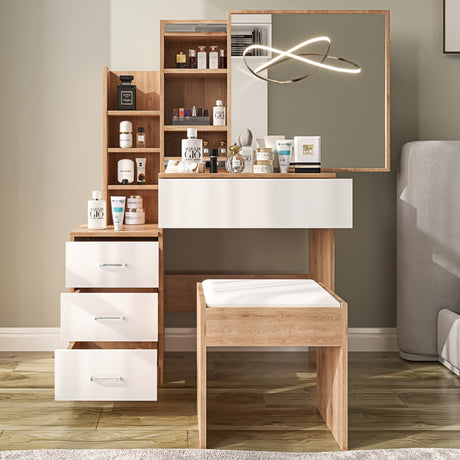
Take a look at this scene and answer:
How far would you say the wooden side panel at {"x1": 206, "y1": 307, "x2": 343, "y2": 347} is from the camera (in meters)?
1.74

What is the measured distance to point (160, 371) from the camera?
244cm

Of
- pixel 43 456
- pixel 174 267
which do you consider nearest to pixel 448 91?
pixel 174 267

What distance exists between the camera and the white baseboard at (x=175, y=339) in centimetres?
290

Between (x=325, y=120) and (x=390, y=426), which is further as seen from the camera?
(x=325, y=120)

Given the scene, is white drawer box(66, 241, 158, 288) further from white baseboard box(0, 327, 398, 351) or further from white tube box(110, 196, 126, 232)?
white baseboard box(0, 327, 398, 351)

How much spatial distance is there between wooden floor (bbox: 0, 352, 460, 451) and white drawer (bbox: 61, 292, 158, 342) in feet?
0.94

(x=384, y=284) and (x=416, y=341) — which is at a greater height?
(x=384, y=284)

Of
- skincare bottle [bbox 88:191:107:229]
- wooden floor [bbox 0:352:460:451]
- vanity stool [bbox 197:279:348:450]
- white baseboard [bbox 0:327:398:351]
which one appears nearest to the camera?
vanity stool [bbox 197:279:348:450]

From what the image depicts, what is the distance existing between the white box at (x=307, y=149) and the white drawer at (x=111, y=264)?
0.68 meters

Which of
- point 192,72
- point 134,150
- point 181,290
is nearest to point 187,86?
point 192,72

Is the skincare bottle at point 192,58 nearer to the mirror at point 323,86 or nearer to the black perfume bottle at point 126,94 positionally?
the mirror at point 323,86

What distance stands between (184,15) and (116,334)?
1691 mm

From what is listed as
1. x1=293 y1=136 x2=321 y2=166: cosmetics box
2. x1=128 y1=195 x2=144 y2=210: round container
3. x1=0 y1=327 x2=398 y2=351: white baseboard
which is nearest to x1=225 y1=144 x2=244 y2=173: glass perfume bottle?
x1=293 y1=136 x2=321 y2=166: cosmetics box

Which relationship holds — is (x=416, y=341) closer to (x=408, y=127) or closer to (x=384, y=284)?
(x=384, y=284)
